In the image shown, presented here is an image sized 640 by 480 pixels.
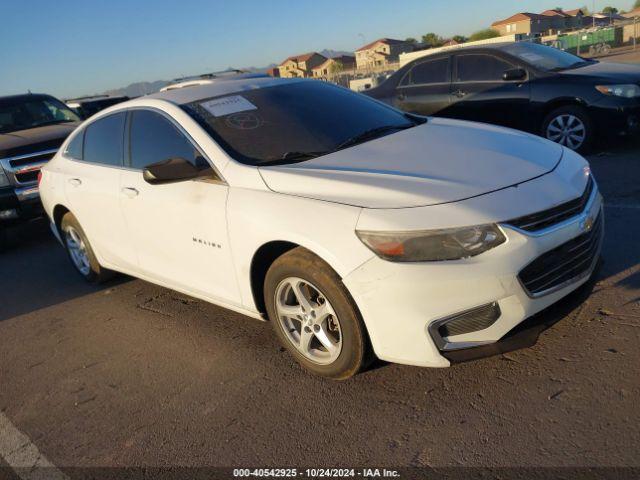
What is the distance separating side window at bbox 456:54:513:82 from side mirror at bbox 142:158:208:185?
560 centimetres

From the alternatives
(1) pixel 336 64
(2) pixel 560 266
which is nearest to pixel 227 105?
(2) pixel 560 266

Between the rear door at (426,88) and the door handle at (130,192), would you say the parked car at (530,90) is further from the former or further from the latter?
the door handle at (130,192)

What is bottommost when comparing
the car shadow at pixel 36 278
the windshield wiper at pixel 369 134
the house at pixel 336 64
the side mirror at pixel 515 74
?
the house at pixel 336 64

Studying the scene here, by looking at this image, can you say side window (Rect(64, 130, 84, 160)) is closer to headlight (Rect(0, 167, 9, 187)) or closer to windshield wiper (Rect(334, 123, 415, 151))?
headlight (Rect(0, 167, 9, 187))

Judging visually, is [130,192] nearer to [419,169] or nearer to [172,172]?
[172,172]

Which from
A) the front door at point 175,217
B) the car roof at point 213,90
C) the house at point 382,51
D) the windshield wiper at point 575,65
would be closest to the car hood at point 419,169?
the front door at point 175,217

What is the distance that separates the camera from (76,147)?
5125 mm

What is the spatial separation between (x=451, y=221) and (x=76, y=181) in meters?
3.50

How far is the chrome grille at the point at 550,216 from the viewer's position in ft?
8.71

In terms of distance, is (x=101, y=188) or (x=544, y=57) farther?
(x=544, y=57)

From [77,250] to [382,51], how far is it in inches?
3734

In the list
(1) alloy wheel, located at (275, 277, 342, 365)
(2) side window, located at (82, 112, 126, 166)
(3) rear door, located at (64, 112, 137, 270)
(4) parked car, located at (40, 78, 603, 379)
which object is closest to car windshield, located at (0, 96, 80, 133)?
(3) rear door, located at (64, 112, 137, 270)

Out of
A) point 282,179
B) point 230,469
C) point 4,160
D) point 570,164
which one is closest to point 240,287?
point 282,179

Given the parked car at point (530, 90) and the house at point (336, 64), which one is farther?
the house at point (336, 64)
